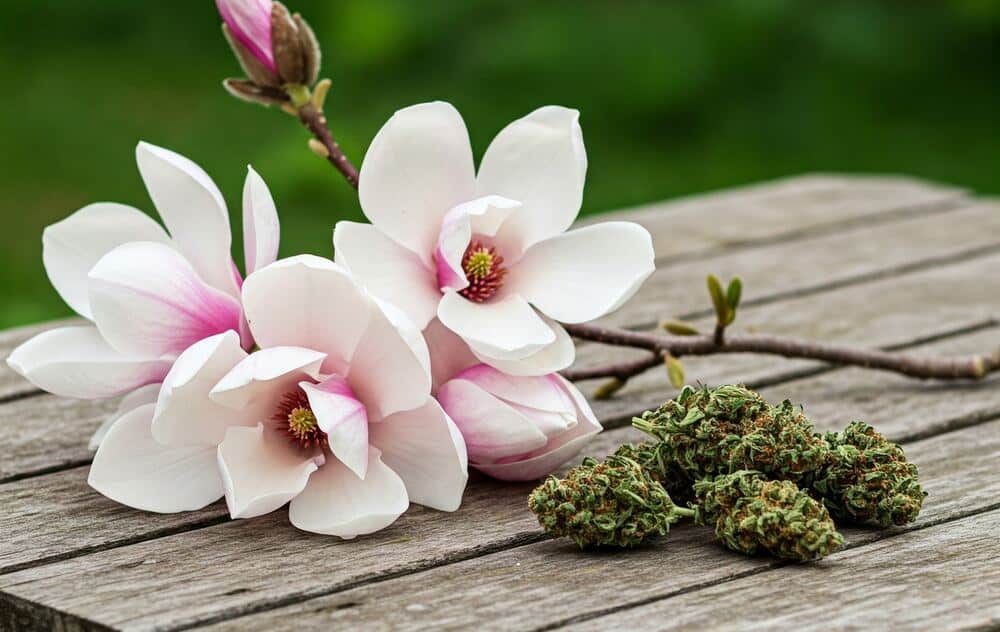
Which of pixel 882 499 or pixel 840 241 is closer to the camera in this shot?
pixel 882 499

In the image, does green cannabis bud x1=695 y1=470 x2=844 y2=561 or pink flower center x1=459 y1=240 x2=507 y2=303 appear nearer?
green cannabis bud x1=695 y1=470 x2=844 y2=561

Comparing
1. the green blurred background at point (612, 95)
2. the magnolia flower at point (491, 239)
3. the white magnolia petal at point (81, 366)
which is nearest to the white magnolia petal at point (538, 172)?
the magnolia flower at point (491, 239)

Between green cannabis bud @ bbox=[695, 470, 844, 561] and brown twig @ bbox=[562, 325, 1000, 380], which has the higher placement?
brown twig @ bbox=[562, 325, 1000, 380]

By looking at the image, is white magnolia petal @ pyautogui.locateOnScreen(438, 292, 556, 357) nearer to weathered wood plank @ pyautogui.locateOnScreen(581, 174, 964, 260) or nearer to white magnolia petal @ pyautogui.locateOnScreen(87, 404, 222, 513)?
white magnolia petal @ pyautogui.locateOnScreen(87, 404, 222, 513)

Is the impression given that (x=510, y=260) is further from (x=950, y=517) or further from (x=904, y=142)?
(x=904, y=142)

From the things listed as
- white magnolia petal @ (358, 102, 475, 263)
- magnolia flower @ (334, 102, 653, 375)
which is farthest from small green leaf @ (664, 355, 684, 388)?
white magnolia petal @ (358, 102, 475, 263)

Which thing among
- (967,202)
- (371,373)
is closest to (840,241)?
(967,202)

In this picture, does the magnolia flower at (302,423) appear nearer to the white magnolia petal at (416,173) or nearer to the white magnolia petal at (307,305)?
the white magnolia petal at (307,305)

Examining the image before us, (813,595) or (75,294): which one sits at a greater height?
(75,294)
